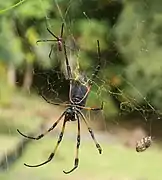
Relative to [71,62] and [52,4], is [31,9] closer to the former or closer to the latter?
[52,4]

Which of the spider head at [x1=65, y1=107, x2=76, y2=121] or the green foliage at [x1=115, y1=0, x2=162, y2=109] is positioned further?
the green foliage at [x1=115, y1=0, x2=162, y2=109]

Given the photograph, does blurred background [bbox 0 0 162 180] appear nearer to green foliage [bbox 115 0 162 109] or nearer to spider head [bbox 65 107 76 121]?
green foliage [bbox 115 0 162 109]

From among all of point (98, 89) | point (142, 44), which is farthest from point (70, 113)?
point (142, 44)

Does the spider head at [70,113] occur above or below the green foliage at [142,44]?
below

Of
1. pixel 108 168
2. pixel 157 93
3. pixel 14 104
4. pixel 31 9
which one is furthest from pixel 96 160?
pixel 31 9

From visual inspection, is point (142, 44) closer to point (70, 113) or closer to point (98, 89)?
point (98, 89)

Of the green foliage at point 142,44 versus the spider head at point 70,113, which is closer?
the spider head at point 70,113

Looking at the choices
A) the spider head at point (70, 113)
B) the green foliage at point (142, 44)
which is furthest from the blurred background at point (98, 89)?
the spider head at point (70, 113)

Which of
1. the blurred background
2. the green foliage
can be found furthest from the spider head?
the green foliage

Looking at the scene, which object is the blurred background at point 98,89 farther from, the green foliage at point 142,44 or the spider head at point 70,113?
the spider head at point 70,113
